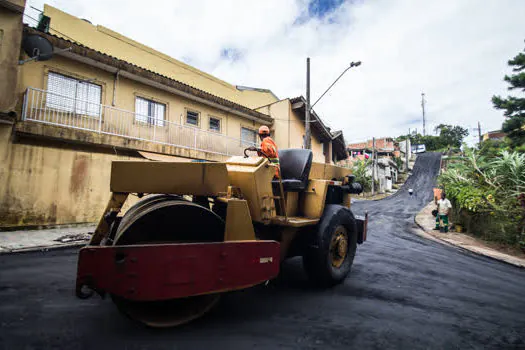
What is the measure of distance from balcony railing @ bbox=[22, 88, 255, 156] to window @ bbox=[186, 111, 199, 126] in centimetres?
73

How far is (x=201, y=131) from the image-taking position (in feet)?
44.6

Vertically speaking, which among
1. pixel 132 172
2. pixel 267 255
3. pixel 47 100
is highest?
pixel 47 100

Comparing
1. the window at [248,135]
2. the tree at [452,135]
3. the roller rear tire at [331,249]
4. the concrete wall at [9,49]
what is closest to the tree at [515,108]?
the window at [248,135]

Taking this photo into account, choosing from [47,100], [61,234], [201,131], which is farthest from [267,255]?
[201,131]

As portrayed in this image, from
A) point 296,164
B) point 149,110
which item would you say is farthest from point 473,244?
point 149,110

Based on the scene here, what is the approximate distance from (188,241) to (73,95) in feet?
32.6

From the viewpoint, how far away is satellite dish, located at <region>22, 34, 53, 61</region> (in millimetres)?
8117

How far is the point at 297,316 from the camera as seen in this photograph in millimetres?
2865

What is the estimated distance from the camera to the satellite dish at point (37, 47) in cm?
812

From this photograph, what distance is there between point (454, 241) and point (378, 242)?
2.78 m

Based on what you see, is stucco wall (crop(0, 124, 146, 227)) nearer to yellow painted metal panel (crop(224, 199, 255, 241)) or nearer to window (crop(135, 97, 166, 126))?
window (crop(135, 97, 166, 126))

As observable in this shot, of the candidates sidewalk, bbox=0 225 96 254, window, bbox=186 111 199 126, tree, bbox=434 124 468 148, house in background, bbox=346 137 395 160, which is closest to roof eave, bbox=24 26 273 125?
window, bbox=186 111 199 126

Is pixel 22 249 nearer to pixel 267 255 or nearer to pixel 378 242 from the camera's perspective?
pixel 267 255

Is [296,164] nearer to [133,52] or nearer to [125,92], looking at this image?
[125,92]
